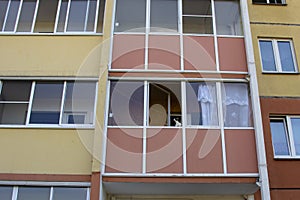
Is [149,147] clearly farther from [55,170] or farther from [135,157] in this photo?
[55,170]

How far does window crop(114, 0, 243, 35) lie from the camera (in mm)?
10016

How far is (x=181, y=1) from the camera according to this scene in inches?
395

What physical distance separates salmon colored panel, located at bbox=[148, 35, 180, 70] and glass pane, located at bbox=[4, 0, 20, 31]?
4.23 metres

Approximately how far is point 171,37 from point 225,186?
435 cm

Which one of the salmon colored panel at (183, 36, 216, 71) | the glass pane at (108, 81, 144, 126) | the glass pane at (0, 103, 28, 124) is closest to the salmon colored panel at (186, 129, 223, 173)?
the glass pane at (108, 81, 144, 126)

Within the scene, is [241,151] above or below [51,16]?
below

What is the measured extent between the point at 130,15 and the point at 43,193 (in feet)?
18.9

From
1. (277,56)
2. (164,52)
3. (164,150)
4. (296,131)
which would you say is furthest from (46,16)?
(296,131)

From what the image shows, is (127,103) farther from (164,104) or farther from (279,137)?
(279,137)

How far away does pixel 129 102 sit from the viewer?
9.20m

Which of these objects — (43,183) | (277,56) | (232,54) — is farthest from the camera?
(277,56)

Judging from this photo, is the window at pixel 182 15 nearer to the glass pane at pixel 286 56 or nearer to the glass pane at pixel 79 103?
the glass pane at pixel 286 56

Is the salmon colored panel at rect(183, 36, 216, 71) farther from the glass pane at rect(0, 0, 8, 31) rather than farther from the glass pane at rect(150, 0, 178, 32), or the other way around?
the glass pane at rect(0, 0, 8, 31)

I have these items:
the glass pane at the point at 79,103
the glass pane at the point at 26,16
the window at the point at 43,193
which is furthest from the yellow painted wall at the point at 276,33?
the glass pane at the point at 26,16
